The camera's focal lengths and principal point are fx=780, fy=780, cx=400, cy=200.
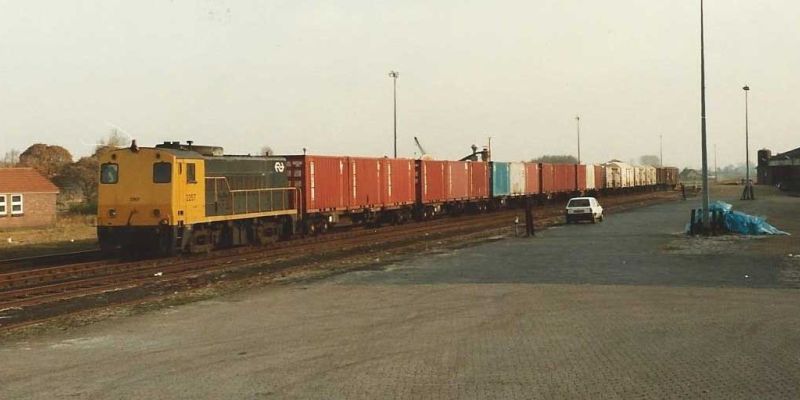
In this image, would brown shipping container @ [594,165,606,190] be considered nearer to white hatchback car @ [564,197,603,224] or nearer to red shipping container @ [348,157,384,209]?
white hatchback car @ [564,197,603,224]

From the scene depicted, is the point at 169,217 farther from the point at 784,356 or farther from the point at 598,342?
the point at 784,356

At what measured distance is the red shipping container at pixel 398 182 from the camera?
36438 mm

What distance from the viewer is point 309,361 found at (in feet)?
29.5

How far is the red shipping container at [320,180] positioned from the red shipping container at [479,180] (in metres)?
15.3

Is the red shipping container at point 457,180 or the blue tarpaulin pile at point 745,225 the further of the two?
the red shipping container at point 457,180

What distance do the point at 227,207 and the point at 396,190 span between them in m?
14.0

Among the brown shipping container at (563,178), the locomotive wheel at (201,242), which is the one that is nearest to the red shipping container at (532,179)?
the brown shipping container at (563,178)

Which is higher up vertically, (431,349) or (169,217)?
(169,217)

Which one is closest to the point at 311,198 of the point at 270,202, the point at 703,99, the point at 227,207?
the point at 270,202

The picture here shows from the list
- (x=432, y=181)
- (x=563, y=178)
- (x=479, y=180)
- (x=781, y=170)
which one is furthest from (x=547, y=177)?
(x=781, y=170)

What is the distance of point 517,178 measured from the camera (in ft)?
176

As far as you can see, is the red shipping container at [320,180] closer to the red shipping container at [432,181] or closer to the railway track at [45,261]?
the railway track at [45,261]

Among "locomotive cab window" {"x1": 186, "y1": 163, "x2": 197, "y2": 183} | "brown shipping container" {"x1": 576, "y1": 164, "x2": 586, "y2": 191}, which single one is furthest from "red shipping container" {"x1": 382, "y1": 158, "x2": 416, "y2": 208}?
"brown shipping container" {"x1": 576, "y1": 164, "x2": 586, "y2": 191}

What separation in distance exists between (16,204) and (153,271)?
32728 mm
